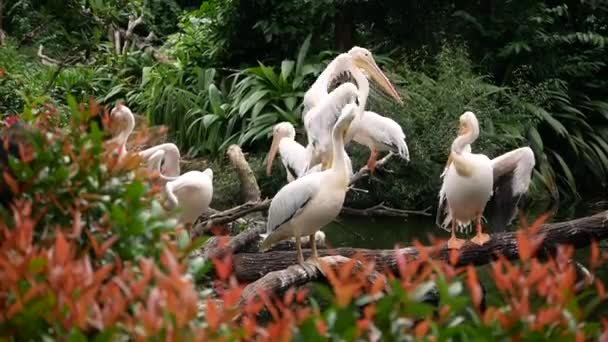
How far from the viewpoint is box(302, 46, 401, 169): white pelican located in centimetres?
782

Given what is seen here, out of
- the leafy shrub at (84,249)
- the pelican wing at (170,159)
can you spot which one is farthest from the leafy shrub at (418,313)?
the pelican wing at (170,159)

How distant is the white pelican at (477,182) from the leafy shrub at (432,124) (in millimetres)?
3979

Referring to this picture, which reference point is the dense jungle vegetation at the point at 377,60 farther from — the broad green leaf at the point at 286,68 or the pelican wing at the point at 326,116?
the pelican wing at the point at 326,116

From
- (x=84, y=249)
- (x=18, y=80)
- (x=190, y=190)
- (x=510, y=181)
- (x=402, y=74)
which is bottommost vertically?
(x=402, y=74)

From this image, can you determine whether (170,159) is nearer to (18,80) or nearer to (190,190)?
(190,190)

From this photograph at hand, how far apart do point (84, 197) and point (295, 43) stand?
41.0 feet

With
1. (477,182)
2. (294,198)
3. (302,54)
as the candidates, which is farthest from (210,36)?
(294,198)

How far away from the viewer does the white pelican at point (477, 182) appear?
6.75 metres

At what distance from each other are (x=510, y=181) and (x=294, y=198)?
2.09 m

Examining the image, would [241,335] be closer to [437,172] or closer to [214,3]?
[437,172]

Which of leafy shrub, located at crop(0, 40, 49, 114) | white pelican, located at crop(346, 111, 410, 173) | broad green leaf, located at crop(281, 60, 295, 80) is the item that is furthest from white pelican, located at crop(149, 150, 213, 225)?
broad green leaf, located at crop(281, 60, 295, 80)

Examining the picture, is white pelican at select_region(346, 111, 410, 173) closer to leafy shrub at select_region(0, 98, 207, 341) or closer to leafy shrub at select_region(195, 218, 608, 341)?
leafy shrub at select_region(0, 98, 207, 341)

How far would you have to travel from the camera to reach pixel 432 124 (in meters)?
11.9

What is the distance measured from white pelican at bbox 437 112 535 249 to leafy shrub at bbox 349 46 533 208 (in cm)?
398
